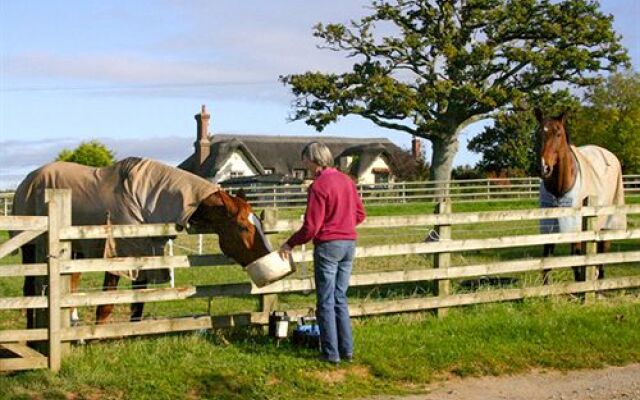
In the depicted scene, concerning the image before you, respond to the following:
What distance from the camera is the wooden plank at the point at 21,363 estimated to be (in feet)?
24.8

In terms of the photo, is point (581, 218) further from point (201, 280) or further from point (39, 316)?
point (39, 316)

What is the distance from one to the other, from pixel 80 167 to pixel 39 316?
2.29 metres

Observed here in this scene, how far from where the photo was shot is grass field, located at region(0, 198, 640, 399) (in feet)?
24.0

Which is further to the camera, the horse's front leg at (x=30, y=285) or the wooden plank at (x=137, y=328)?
the horse's front leg at (x=30, y=285)

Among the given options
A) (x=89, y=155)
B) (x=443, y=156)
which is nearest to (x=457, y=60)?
(x=443, y=156)

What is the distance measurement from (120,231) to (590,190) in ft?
25.2

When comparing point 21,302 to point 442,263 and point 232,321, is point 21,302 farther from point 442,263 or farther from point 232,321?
point 442,263

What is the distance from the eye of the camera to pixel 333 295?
312 inches

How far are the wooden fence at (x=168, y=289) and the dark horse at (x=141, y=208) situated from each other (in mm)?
337

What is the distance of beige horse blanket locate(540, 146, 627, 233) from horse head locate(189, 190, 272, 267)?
4814 mm

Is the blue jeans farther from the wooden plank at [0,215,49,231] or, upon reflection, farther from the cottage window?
the cottage window

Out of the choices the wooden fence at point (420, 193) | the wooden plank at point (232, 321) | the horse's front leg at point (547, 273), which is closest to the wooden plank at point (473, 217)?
the horse's front leg at point (547, 273)

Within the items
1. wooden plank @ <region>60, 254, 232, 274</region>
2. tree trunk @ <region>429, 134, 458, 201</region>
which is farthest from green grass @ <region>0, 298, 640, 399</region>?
tree trunk @ <region>429, 134, 458, 201</region>

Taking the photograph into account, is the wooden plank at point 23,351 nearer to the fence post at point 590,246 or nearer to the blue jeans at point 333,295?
the blue jeans at point 333,295
